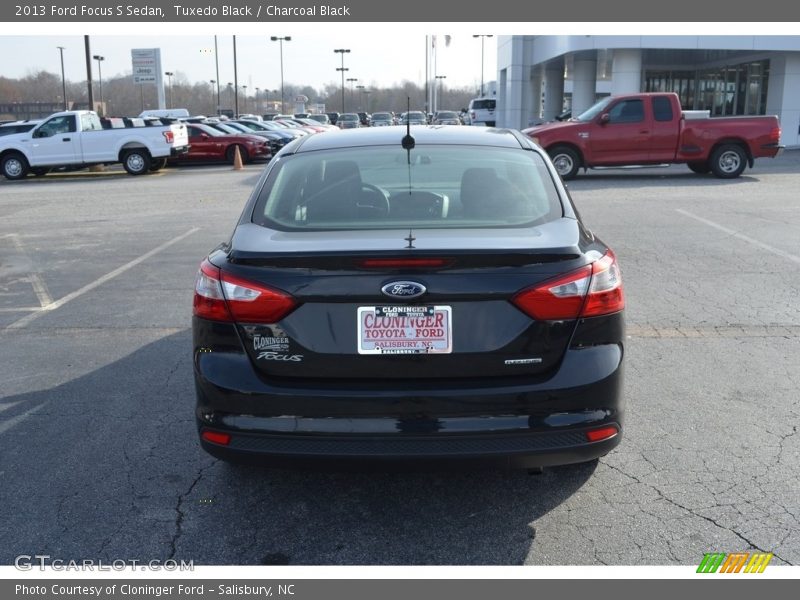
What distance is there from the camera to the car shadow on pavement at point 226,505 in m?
3.36

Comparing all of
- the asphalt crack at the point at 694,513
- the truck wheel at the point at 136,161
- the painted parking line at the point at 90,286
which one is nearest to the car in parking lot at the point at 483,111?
the truck wheel at the point at 136,161

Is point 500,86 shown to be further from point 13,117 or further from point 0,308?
point 13,117

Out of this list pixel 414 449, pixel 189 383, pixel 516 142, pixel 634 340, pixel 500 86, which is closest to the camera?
pixel 414 449

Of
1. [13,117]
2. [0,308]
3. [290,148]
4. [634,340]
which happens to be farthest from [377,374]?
[13,117]

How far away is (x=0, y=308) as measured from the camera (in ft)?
25.5

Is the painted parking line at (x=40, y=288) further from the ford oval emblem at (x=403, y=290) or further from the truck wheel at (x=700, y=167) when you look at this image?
the truck wheel at (x=700, y=167)

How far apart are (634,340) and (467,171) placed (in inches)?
109

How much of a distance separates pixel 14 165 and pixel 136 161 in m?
3.73

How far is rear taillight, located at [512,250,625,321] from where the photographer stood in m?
3.21

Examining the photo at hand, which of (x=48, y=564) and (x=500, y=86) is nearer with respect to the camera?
(x=48, y=564)

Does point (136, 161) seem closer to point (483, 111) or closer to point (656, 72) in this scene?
point (483, 111)

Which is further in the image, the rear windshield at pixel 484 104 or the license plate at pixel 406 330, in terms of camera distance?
the rear windshield at pixel 484 104

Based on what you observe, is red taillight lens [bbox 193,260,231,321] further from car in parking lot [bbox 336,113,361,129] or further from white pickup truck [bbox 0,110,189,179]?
car in parking lot [bbox 336,113,361,129]

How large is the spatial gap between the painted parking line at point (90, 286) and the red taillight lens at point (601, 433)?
5.50 m
